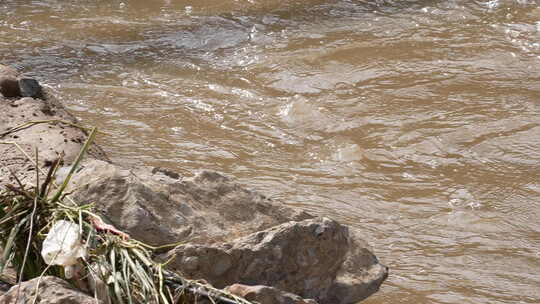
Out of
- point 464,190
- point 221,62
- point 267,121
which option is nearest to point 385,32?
point 221,62

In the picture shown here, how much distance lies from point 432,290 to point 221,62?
129 inches

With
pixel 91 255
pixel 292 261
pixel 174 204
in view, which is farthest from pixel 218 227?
pixel 91 255

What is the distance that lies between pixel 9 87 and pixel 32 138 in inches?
19.9

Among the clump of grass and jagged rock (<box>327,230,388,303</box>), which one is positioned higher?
the clump of grass

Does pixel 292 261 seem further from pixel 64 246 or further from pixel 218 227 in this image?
pixel 64 246

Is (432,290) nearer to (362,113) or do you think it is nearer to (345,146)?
(345,146)

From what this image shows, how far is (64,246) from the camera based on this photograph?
2756 mm

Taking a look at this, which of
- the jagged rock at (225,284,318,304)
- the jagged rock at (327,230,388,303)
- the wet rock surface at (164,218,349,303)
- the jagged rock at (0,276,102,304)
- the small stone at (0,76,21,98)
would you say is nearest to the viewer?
the jagged rock at (0,276,102,304)

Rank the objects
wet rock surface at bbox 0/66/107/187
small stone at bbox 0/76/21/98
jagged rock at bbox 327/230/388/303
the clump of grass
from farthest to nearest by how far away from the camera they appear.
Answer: small stone at bbox 0/76/21/98
jagged rock at bbox 327/230/388/303
wet rock surface at bbox 0/66/107/187
the clump of grass

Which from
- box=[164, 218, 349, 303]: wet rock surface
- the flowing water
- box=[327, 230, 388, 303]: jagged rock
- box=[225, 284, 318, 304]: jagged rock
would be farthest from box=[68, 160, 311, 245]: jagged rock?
the flowing water

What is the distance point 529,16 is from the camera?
7984 millimetres

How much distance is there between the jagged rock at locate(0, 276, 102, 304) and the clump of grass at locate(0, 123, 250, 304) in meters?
0.12

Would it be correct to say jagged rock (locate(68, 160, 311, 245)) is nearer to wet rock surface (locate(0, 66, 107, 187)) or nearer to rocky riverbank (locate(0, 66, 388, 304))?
rocky riverbank (locate(0, 66, 388, 304))

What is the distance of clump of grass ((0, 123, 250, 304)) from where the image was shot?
271 cm
